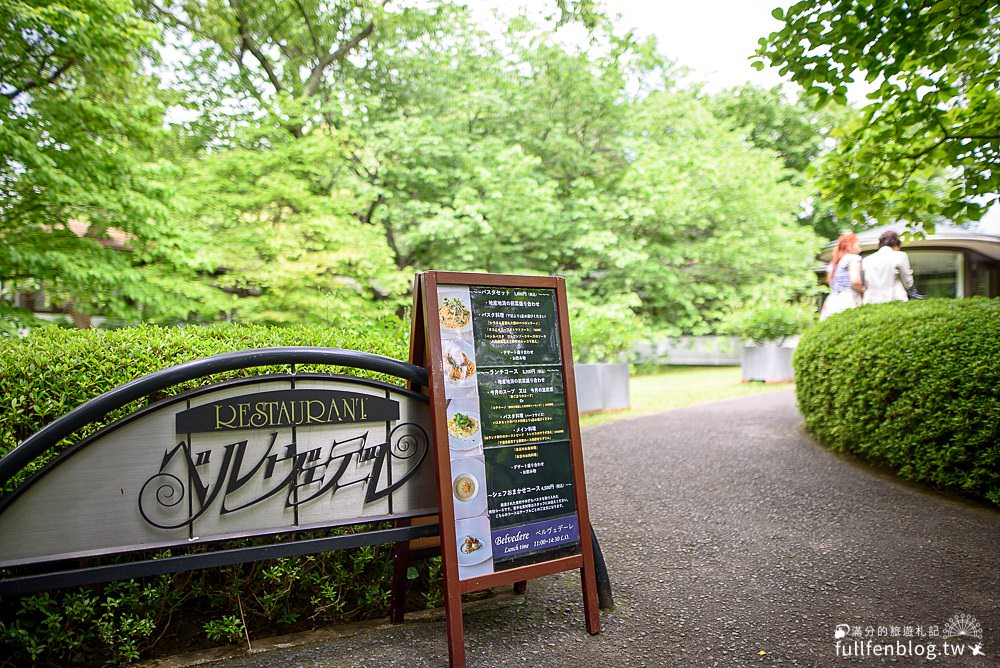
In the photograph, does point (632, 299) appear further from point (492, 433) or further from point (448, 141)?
point (492, 433)

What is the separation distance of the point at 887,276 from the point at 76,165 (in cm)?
1003

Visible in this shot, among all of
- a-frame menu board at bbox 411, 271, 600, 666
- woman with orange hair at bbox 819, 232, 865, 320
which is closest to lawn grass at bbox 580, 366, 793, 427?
woman with orange hair at bbox 819, 232, 865, 320

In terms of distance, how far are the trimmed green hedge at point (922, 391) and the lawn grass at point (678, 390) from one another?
3.32 metres

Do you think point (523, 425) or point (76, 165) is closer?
point (523, 425)

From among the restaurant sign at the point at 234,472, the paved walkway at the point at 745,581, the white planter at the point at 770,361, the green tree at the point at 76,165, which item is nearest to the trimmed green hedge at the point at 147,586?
the paved walkway at the point at 745,581

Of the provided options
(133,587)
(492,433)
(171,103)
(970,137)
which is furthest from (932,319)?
(171,103)

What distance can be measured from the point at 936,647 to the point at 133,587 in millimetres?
3363

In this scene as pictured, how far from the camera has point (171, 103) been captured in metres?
13.4

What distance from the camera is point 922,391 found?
4.54 m

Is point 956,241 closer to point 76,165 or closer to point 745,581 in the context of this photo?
point 745,581

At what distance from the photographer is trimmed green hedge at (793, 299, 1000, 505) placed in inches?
167

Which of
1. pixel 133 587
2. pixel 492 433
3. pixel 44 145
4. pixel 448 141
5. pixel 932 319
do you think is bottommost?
pixel 133 587

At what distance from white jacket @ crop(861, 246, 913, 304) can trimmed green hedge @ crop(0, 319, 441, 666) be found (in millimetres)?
7281

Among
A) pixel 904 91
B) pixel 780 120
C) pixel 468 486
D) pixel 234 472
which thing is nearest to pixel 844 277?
pixel 904 91
